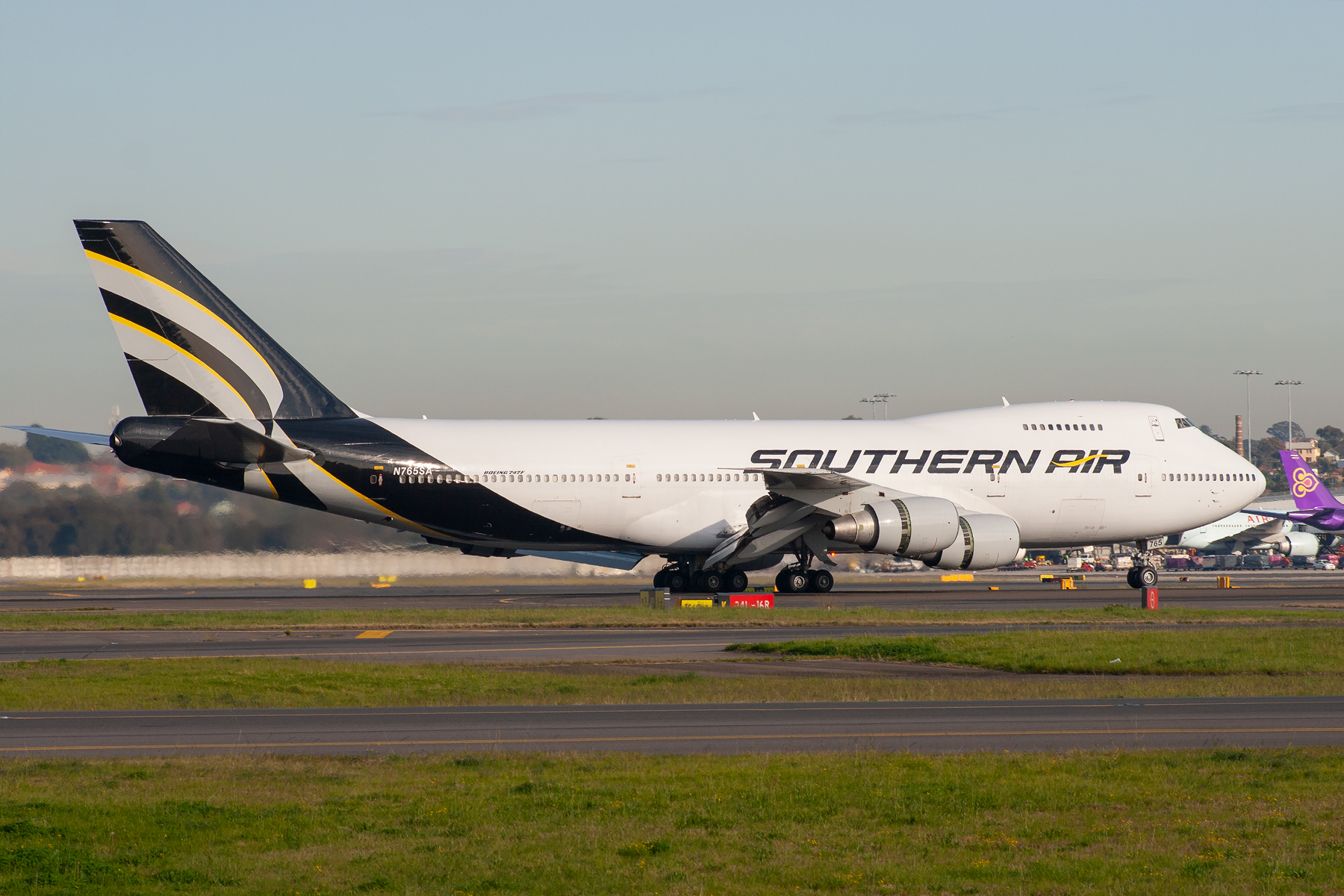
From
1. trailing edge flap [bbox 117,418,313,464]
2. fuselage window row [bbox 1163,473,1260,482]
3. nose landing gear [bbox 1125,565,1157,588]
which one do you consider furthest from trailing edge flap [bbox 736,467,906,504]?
trailing edge flap [bbox 117,418,313,464]

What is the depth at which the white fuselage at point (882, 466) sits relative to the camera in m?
38.6

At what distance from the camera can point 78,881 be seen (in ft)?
28.9

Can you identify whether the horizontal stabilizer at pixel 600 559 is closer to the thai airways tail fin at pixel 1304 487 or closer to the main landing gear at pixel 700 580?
the main landing gear at pixel 700 580

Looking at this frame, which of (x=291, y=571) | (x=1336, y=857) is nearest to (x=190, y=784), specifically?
(x=1336, y=857)

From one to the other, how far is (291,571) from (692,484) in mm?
17757

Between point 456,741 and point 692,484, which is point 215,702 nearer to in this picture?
point 456,741

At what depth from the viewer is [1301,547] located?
104875mm

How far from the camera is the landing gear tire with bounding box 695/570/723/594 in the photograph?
40.1m

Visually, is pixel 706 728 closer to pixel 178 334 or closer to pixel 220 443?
pixel 220 443

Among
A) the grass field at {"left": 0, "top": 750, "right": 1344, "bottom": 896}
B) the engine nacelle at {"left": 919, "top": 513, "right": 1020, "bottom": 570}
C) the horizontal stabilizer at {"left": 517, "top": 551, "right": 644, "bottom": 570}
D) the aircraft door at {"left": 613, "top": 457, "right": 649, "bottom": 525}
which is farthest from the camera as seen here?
the horizontal stabilizer at {"left": 517, "top": 551, "right": 644, "bottom": 570}

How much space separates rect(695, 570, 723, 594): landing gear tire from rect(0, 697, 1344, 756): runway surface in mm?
22208

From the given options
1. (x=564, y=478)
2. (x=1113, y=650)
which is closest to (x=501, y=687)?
(x=1113, y=650)

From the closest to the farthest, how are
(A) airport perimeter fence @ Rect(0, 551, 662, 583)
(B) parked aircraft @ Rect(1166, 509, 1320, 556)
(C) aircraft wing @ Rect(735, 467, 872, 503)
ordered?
(C) aircraft wing @ Rect(735, 467, 872, 503), (A) airport perimeter fence @ Rect(0, 551, 662, 583), (B) parked aircraft @ Rect(1166, 509, 1320, 556)

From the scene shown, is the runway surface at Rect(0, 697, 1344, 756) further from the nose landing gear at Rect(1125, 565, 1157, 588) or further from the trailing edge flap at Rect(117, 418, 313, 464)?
the nose landing gear at Rect(1125, 565, 1157, 588)
